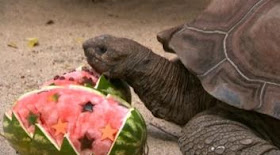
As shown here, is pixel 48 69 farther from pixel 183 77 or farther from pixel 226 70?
pixel 226 70

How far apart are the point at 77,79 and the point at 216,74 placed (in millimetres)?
465

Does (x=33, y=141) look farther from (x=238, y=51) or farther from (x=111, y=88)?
(x=238, y=51)

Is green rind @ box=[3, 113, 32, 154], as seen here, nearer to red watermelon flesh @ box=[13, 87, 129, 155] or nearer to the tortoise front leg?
red watermelon flesh @ box=[13, 87, 129, 155]

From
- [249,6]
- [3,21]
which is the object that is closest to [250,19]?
[249,6]

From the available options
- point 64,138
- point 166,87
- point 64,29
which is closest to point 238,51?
point 166,87

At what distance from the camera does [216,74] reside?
261 centimetres

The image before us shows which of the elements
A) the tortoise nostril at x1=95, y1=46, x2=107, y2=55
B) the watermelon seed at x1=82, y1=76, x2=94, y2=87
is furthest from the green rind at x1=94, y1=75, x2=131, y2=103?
the tortoise nostril at x1=95, y1=46, x2=107, y2=55

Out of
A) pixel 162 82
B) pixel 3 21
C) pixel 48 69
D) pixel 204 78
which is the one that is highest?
pixel 204 78

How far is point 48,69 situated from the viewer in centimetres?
413

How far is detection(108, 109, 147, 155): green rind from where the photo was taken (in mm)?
2361

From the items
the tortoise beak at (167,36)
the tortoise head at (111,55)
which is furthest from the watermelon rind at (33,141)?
the tortoise beak at (167,36)

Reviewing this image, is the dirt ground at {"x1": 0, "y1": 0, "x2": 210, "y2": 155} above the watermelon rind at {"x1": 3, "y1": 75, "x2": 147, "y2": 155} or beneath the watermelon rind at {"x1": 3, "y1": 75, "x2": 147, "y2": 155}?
beneath

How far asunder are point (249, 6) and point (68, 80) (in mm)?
709

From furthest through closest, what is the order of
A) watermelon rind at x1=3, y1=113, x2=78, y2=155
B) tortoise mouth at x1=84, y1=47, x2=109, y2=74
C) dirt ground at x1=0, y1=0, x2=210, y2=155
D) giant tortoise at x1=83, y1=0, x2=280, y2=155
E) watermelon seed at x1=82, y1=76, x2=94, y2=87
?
dirt ground at x1=0, y1=0, x2=210, y2=155
tortoise mouth at x1=84, y1=47, x2=109, y2=74
watermelon seed at x1=82, y1=76, x2=94, y2=87
giant tortoise at x1=83, y1=0, x2=280, y2=155
watermelon rind at x1=3, y1=113, x2=78, y2=155
